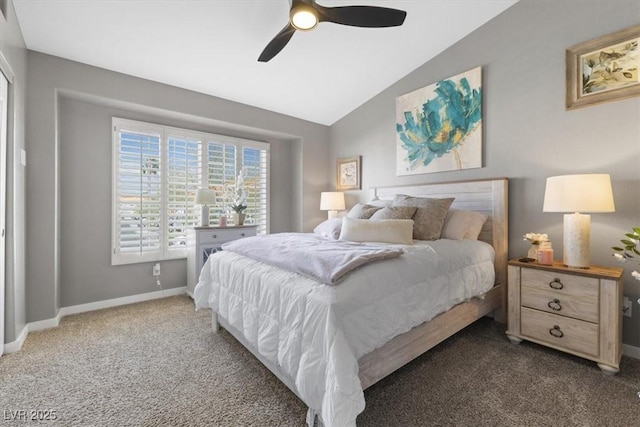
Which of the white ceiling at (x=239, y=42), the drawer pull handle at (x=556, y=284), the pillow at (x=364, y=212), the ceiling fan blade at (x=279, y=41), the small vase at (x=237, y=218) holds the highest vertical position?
the white ceiling at (x=239, y=42)

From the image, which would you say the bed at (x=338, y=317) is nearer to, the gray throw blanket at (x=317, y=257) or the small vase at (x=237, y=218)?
the gray throw blanket at (x=317, y=257)

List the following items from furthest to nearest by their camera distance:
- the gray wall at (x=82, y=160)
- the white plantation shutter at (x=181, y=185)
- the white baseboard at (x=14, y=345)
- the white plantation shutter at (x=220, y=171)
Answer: the white plantation shutter at (x=220, y=171) < the white plantation shutter at (x=181, y=185) < the gray wall at (x=82, y=160) < the white baseboard at (x=14, y=345)

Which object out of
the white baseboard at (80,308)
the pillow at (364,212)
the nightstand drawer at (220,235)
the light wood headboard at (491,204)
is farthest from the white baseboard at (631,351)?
the white baseboard at (80,308)

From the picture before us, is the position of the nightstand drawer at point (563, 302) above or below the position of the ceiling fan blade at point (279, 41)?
below

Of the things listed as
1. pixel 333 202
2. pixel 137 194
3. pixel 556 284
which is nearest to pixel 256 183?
pixel 333 202

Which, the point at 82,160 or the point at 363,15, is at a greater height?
the point at 363,15

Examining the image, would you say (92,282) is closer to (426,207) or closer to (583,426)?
(426,207)

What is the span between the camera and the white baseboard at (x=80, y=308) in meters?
2.14

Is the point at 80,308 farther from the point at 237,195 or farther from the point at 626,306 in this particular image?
the point at 626,306

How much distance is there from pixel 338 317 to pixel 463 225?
186 cm

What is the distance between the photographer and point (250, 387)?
1.69 metres

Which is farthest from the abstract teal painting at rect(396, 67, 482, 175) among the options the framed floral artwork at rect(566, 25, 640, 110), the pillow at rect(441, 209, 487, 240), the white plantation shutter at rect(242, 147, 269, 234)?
the white plantation shutter at rect(242, 147, 269, 234)

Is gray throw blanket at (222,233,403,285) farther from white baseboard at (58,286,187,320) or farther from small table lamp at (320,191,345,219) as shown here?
small table lamp at (320,191,345,219)

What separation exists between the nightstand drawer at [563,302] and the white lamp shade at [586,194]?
1.84ft
